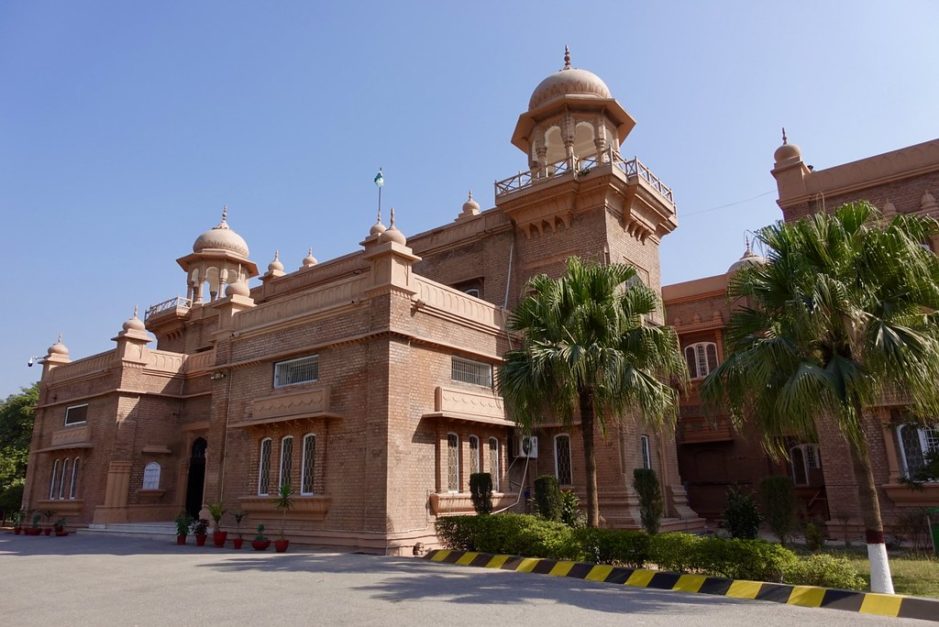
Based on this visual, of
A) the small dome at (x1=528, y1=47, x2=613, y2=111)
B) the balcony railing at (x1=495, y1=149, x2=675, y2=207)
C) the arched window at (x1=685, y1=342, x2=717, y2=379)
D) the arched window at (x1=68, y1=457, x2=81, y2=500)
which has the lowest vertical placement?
the arched window at (x1=68, y1=457, x2=81, y2=500)

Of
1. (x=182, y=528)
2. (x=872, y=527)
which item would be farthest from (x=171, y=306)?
(x=872, y=527)

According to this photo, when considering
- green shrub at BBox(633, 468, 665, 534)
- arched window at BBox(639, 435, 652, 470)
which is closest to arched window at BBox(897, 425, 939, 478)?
arched window at BBox(639, 435, 652, 470)

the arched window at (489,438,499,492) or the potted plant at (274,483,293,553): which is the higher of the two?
the arched window at (489,438,499,492)

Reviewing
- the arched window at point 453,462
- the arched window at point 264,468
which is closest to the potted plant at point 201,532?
the arched window at point 264,468

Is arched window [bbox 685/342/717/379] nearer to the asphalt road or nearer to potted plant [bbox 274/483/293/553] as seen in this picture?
potted plant [bbox 274/483/293/553]

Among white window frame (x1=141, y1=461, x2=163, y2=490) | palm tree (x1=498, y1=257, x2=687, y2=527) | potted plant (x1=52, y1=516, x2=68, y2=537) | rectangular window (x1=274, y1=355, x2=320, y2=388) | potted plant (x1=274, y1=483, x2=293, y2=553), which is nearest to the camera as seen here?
palm tree (x1=498, y1=257, x2=687, y2=527)

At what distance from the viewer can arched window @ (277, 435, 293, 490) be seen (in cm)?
1725

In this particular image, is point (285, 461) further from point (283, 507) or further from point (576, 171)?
point (576, 171)

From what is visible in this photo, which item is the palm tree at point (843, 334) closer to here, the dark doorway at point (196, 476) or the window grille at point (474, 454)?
the window grille at point (474, 454)

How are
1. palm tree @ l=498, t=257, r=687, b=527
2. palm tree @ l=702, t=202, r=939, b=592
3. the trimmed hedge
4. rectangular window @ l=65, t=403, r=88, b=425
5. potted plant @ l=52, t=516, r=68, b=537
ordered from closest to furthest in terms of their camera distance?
the trimmed hedge
palm tree @ l=702, t=202, r=939, b=592
palm tree @ l=498, t=257, r=687, b=527
potted plant @ l=52, t=516, r=68, b=537
rectangular window @ l=65, t=403, r=88, b=425

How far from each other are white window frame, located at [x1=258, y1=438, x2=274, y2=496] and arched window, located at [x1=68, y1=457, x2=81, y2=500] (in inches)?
466

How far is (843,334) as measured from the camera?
10.6 meters

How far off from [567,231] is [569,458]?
24.1 feet

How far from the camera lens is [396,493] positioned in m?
15.1
